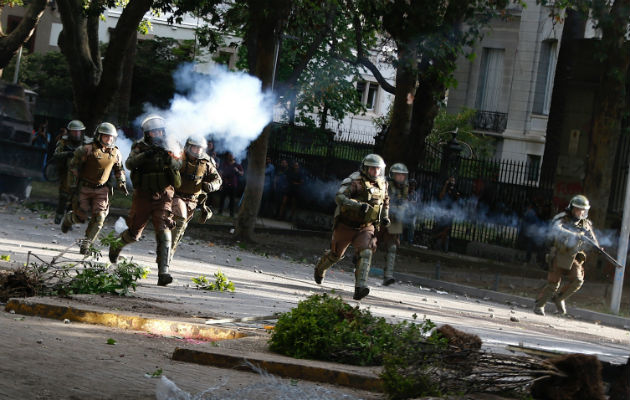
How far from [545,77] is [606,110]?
1718 centimetres

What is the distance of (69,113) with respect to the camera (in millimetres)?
37750

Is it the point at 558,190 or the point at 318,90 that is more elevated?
the point at 318,90

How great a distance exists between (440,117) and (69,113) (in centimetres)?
1384

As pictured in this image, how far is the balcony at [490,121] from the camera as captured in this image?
38812mm


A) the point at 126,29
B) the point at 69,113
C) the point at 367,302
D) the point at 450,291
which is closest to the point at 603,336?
the point at 367,302

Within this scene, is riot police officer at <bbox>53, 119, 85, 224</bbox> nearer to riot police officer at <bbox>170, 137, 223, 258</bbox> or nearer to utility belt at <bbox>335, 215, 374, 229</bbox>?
riot police officer at <bbox>170, 137, 223, 258</bbox>

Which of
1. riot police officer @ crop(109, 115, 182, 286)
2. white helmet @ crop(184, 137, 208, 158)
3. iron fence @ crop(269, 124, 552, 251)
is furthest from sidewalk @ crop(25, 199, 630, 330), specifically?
riot police officer @ crop(109, 115, 182, 286)

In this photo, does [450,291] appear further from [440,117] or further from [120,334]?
[440,117]

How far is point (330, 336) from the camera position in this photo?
301 inches

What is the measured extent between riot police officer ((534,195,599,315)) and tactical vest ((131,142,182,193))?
6.42 m

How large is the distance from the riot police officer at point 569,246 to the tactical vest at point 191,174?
5.75 m

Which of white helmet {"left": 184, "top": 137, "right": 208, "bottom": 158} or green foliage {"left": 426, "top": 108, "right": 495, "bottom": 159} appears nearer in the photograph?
white helmet {"left": 184, "top": 137, "right": 208, "bottom": 158}

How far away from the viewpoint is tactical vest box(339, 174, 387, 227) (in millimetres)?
13734

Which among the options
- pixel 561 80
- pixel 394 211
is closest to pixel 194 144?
pixel 394 211
